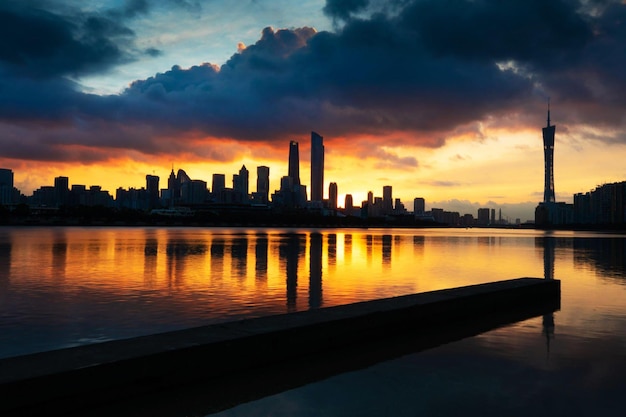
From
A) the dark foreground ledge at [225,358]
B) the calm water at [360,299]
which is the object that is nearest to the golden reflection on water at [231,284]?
the calm water at [360,299]

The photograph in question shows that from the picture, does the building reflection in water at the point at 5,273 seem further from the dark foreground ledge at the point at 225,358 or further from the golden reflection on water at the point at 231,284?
the dark foreground ledge at the point at 225,358

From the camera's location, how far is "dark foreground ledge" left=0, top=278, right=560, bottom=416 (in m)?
8.43

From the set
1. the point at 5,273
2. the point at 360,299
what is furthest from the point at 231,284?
the point at 5,273

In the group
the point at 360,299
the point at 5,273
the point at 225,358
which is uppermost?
the point at 225,358

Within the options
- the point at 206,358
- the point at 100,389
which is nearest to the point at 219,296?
the point at 206,358

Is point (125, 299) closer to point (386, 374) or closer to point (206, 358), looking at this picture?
point (206, 358)

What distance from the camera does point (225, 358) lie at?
1089 cm

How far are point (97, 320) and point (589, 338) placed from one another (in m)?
15.3

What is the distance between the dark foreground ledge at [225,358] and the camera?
8.43 metres

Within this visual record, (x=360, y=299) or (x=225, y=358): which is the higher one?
(x=225, y=358)

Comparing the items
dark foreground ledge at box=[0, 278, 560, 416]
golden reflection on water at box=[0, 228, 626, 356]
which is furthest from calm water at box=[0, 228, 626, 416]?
dark foreground ledge at box=[0, 278, 560, 416]

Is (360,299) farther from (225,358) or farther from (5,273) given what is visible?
(5,273)

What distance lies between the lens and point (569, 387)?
1029 centimetres

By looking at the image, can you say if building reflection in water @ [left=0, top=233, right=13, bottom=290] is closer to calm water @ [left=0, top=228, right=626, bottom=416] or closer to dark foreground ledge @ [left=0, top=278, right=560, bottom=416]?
calm water @ [left=0, top=228, right=626, bottom=416]
